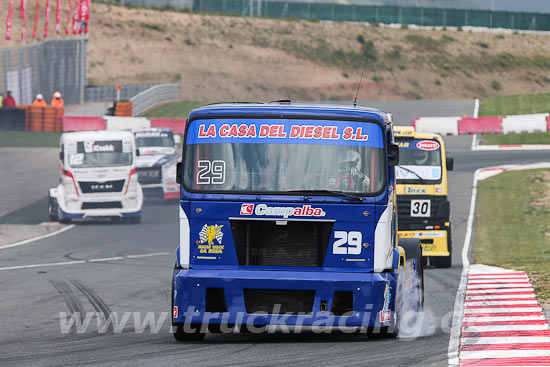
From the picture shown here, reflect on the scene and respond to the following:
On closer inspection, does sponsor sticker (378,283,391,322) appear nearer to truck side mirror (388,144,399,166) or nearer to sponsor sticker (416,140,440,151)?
truck side mirror (388,144,399,166)

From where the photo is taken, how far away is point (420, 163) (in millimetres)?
20375

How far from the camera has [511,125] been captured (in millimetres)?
48250

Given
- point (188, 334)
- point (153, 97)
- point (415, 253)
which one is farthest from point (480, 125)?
point (188, 334)

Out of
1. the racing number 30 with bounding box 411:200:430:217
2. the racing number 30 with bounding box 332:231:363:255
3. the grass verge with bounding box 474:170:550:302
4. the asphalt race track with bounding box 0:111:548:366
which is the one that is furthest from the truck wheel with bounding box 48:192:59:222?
the racing number 30 with bounding box 332:231:363:255

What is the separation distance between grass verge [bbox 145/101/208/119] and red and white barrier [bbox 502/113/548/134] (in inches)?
701

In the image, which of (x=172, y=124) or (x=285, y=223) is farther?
(x=172, y=124)

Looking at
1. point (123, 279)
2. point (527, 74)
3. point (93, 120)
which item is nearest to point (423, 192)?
point (123, 279)

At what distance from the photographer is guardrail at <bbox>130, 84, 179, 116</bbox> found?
58.5m

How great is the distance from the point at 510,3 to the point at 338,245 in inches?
3983

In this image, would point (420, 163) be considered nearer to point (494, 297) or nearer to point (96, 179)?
point (494, 297)

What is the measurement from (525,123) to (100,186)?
1015 inches

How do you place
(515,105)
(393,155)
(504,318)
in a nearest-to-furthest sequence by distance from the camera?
1. (393,155)
2. (504,318)
3. (515,105)

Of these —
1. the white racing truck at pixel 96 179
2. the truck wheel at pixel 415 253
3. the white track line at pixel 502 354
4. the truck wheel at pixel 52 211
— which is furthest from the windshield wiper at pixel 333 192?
the truck wheel at pixel 52 211

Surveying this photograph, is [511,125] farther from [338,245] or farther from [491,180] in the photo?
[338,245]
